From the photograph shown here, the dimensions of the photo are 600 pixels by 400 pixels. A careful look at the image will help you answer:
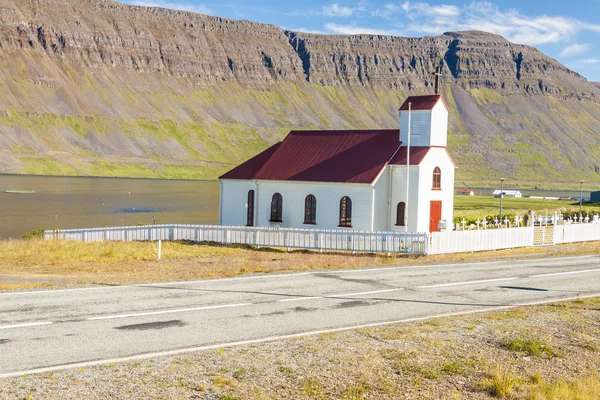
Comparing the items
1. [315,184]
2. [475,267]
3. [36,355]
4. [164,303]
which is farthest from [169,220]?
[36,355]

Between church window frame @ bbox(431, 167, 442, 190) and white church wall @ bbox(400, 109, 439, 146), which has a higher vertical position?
white church wall @ bbox(400, 109, 439, 146)

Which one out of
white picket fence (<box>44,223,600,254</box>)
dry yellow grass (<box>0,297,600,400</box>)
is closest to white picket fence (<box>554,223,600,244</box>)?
white picket fence (<box>44,223,600,254</box>)

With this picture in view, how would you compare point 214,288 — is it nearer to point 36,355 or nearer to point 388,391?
point 36,355

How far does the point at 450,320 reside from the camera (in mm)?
15836

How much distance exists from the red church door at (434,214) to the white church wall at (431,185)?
24 centimetres

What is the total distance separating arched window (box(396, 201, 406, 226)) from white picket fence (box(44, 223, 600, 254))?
6.20 m

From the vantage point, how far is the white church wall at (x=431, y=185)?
140ft

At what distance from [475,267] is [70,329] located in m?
16.7

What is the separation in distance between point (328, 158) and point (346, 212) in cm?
416

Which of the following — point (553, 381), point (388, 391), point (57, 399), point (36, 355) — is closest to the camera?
point (57, 399)

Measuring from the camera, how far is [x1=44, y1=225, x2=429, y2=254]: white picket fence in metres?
36.1

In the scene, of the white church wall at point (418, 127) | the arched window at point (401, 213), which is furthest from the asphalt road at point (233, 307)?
the white church wall at point (418, 127)

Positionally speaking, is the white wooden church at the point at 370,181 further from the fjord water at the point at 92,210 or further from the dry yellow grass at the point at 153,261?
the fjord water at the point at 92,210

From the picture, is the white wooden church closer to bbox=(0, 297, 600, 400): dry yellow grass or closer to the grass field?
the grass field
